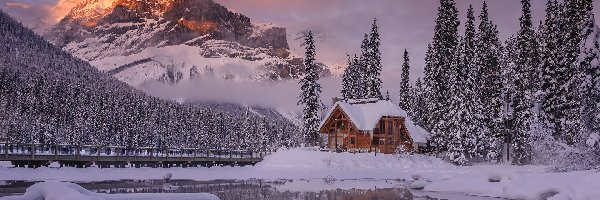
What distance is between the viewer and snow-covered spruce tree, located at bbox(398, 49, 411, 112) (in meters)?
81.6

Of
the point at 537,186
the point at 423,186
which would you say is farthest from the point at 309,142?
the point at 537,186

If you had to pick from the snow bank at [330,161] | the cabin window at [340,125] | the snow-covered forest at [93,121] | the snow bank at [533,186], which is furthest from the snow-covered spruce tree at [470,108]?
the snow-covered forest at [93,121]

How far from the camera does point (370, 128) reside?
202 feet

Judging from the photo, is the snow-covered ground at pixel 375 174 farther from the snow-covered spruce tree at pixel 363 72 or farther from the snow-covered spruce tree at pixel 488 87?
the snow-covered spruce tree at pixel 363 72

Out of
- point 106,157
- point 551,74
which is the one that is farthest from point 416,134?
point 106,157

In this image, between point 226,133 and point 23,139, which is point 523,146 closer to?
point 23,139

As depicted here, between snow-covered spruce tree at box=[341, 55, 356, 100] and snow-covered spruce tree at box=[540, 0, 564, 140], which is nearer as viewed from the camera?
snow-covered spruce tree at box=[540, 0, 564, 140]

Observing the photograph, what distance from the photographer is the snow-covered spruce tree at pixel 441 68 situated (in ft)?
217

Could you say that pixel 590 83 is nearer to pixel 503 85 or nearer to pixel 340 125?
pixel 503 85

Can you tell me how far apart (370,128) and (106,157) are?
28662mm

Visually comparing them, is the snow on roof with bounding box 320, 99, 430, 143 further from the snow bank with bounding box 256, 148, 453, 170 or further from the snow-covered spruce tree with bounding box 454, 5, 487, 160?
the snow bank with bounding box 256, 148, 453, 170

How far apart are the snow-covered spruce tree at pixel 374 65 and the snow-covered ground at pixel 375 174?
20529 millimetres

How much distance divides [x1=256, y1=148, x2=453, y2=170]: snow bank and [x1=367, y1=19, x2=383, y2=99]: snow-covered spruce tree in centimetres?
2390

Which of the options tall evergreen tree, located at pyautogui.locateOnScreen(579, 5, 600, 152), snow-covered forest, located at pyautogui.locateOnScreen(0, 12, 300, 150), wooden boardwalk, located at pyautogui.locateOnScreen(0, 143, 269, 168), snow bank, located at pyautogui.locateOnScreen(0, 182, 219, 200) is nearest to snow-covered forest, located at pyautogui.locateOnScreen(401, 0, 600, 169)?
tall evergreen tree, located at pyautogui.locateOnScreen(579, 5, 600, 152)
